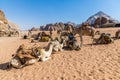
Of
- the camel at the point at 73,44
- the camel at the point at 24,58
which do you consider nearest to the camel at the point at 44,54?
the camel at the point at 24,58

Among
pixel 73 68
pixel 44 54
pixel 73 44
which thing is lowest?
pixel 73 68

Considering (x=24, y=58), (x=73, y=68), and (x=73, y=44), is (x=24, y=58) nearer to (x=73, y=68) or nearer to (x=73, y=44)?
(x=73, y=68)

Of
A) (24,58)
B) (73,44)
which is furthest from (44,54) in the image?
(73,44)

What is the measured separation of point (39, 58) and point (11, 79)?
3.00m

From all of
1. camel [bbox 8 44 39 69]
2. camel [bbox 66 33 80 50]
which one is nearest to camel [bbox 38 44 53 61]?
camel [bbox 8 44 39 69]

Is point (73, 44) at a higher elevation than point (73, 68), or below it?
higher

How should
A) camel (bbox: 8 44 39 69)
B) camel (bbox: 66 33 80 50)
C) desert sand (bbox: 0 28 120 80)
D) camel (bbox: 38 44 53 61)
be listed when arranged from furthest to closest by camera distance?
1. camel (bbox: 66 33 80 50)
2. camel (bbox: 38 44 53 61)
3. camel (bbox: 8 44 39 69)
4. desert sand (bbox: 0 28 120 80)

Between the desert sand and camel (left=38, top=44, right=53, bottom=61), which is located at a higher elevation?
camel (left=38, top=44, right=53, bottom=61)

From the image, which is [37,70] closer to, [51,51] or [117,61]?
[51,51]

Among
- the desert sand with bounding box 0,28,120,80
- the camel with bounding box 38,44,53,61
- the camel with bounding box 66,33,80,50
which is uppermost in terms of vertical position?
the camel with bounding box 66,33,80,50

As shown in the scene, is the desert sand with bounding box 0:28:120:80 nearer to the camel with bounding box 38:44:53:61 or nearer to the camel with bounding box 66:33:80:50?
the camel with bounding box 38:44:53:61

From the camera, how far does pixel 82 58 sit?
1281cm

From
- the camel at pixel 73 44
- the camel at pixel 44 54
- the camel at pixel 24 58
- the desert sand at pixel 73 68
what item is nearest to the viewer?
the desert sand at pixel 73 68

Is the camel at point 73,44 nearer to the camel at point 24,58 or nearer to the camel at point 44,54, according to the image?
the camel at point 44,54
